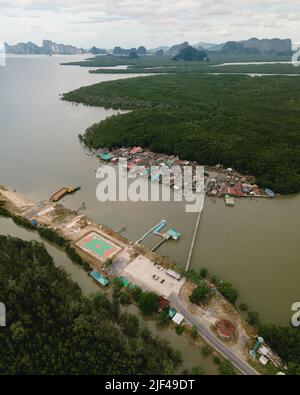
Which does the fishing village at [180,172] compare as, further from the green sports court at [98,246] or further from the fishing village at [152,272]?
the green sports court at [98,246]

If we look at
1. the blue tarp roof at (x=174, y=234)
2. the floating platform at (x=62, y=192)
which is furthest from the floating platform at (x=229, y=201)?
the floating platform at (x=62, y=192)

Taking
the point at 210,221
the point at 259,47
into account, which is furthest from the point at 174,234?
the point at 259,47

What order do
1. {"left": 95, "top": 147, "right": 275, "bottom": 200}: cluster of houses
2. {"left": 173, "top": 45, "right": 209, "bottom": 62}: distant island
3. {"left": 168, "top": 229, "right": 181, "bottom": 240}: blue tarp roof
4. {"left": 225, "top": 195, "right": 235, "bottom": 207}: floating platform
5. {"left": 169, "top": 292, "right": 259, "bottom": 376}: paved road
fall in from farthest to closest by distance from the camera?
1. {"left": 173, "top": 45, "right": 209, "bottom": 62}: distant island
2. {"left": 95, "top": 147, "right": 275, "bottom": 200}: cluster of houses
3. {"left": 225, "top": 195, "right": 235, "bottom": 207}: floating platform
4. {"left": 168, "top": 229, "right": 181, "bottom": 240}: blue tarp roof
5. {"left": 169, "top": 292, "right": 259, "bottom": 376}: paved road

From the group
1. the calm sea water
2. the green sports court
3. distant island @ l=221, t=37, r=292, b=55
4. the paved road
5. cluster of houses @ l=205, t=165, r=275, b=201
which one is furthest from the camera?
distant island @ l=221, t=37, r=292, b=55

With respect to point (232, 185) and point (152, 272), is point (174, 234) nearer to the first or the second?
point (152, 272)

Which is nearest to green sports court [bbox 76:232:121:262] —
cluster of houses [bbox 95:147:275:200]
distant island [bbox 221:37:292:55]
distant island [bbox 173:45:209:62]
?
cluster of houses [bbox 95:147:275:200]

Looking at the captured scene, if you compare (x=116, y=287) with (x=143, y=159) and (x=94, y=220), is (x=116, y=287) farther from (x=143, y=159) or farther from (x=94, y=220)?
(x=143, y=159)

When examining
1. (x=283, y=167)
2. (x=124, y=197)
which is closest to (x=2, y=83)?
(x=124, y=197)

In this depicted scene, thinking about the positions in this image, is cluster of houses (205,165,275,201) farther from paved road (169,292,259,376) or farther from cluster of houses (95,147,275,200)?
paved road (169,292,259,376)
